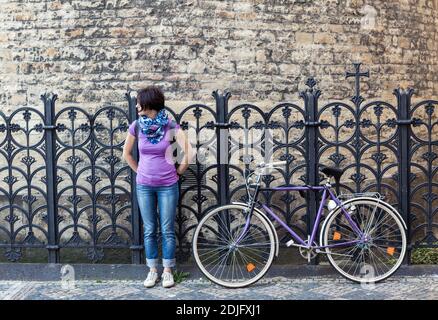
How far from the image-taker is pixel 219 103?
229 inches

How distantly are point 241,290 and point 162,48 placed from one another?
3.75 metres

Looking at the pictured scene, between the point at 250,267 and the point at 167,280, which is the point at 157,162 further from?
the point at 250,267

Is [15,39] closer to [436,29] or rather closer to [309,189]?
[309,189]

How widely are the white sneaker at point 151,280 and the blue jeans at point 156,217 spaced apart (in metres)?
0.07

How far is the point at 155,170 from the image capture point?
535 cm

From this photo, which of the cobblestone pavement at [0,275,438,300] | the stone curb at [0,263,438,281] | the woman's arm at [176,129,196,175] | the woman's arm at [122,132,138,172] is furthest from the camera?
the stone curb at [0,263,438,281]

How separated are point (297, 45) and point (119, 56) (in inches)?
94.3

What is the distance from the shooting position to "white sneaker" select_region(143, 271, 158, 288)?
18.1 ft

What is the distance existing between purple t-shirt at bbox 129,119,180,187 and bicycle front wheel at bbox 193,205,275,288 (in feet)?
1.67

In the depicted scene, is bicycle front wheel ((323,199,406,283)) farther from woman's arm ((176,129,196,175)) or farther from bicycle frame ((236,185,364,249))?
woman's arm ((176,129,196,175))

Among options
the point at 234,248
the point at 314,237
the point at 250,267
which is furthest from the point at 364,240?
the point at 234,248

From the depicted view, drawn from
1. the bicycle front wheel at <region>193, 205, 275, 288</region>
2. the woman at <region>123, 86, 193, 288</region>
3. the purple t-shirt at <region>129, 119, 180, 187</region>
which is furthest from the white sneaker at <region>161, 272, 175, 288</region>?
the purple t-shirt at <region>129, 119, 180, 187</region>

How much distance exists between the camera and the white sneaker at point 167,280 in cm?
549

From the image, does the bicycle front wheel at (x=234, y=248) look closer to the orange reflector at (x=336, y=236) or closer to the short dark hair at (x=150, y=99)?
the orange reflector at (x=336, y=236)
